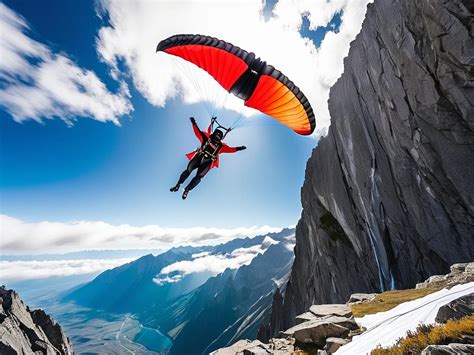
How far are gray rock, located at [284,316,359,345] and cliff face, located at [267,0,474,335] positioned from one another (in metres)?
14.5

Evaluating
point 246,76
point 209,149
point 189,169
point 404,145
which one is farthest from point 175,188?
point 404,145

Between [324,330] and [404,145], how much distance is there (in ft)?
61.7

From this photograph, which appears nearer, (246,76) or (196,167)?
(246,76)

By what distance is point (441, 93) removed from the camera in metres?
18.6

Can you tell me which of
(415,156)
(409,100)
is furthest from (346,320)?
(409,100)

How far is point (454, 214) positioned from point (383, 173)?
788cm

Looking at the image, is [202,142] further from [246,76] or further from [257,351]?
[257,351]

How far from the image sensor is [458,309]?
7.06 m

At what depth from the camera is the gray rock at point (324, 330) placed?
11180 mm

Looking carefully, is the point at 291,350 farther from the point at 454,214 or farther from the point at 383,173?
the point at 383,173

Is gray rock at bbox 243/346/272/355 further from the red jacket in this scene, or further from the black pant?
the red jacket

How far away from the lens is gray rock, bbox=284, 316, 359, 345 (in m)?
11.2

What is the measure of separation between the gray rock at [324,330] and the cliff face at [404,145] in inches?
570

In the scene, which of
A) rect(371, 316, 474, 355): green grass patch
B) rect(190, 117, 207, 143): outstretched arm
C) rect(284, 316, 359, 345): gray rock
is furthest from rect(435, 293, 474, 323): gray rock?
rect(190, 117, 207, 143): outstretched arm
